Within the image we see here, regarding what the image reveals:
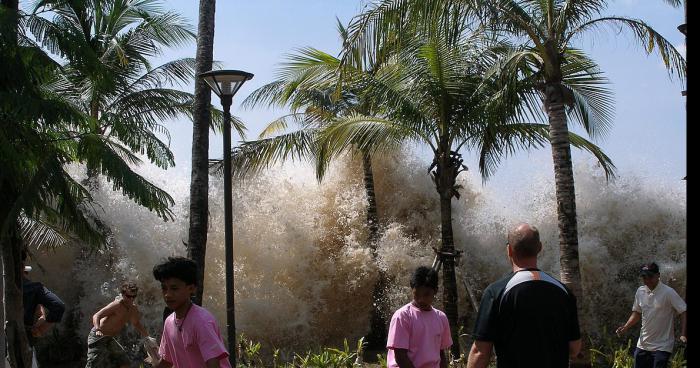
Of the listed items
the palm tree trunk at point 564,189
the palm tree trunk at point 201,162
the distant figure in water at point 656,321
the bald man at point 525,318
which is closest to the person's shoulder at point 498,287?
the bald man at point 525,318

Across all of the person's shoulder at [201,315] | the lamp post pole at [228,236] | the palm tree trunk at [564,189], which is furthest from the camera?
the palm tree trunk at [564,189]

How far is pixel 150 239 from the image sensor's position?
20797 mm

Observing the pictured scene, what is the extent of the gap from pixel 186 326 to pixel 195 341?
98 millimetres

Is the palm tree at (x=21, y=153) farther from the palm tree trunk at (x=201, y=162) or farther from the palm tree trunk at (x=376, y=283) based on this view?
the palm tree trunk at (x=376, y=283)

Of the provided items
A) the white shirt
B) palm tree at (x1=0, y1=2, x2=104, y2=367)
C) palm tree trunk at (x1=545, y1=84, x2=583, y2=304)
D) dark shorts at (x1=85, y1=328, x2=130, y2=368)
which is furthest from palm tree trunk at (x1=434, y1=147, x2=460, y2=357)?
palm tree at (x1=0, y1=2, x2=104, y2=367)

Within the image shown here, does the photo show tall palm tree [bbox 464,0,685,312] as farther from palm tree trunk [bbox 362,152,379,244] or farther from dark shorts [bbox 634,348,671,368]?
palm tree trunk [bbox 362,152,379,244]

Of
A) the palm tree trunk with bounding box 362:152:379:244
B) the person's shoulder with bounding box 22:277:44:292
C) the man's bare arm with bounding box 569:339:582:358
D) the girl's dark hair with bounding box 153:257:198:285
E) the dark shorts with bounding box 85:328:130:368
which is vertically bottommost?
the dark shorts with bounding box 85:328:130:368

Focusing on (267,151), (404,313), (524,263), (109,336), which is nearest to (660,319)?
(404,313)

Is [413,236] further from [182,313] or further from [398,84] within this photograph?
[182,313]

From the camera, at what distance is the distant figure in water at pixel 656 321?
919 cm

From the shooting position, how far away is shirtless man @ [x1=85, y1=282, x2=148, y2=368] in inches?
390

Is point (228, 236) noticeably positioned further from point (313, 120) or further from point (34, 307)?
point (313, 120)

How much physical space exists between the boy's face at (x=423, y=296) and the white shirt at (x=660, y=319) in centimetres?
416

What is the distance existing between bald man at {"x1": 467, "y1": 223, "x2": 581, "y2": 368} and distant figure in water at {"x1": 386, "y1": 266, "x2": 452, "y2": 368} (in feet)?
4.81
